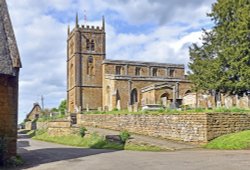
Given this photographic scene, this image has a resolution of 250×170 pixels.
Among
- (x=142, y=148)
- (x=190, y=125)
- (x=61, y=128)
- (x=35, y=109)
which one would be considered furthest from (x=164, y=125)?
(x=35, y=109)

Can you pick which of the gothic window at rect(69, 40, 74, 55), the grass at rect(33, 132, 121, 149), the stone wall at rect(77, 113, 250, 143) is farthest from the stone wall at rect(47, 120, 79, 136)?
the gothic window at rect(69, 40, 74, 55)

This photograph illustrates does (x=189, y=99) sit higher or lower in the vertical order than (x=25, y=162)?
higher

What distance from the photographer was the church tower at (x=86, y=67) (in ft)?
214

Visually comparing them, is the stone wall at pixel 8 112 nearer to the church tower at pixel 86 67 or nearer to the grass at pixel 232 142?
the grass at pixel 232 142

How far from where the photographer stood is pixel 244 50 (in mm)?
31891

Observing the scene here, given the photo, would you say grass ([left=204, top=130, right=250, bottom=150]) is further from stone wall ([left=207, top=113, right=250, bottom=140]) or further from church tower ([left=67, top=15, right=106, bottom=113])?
church tower ([left=67, top=15, right=106, bottom=113])

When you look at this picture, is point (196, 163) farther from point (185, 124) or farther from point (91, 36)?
point (91, 36)

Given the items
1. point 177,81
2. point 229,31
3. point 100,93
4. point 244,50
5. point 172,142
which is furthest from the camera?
point 100,93

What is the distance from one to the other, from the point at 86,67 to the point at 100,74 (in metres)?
2.64

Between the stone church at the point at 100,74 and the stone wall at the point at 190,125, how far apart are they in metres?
26.3

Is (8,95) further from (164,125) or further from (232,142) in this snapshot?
(164,125)

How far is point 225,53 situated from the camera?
109 feet

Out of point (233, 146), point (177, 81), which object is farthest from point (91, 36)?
point (233, 146)

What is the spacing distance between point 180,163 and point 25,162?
7062mm
